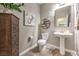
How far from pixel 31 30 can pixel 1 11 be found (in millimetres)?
537

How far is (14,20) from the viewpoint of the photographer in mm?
2939

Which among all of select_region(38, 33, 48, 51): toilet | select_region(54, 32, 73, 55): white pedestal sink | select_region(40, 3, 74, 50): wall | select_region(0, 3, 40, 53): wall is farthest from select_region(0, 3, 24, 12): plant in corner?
select_region(54, 32, 73, 55): white pedestal sink

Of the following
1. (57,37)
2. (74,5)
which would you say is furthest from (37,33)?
(74,5)

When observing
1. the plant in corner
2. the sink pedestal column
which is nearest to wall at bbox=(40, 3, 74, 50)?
the sink pedestal column

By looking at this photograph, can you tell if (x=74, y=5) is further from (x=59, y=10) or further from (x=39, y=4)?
(x=39, y=4)

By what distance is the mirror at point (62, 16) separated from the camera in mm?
2965

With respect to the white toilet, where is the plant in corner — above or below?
above

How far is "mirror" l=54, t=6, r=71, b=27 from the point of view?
2.96 m

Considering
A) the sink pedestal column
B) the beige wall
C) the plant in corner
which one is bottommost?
the sink pedestal column

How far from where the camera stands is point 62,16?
9.79ft

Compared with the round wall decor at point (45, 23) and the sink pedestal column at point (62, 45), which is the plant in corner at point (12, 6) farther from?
the sink pedestal column at point (62, 45)

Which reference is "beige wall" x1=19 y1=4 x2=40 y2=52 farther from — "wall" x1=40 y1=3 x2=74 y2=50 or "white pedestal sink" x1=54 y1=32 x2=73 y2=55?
"white pedestal sink" x1=54 y1=32 x2=73 y2=55

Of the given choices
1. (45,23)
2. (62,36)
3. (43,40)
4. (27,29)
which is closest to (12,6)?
(27,29)

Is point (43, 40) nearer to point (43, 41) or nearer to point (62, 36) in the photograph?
point (43, 41)
